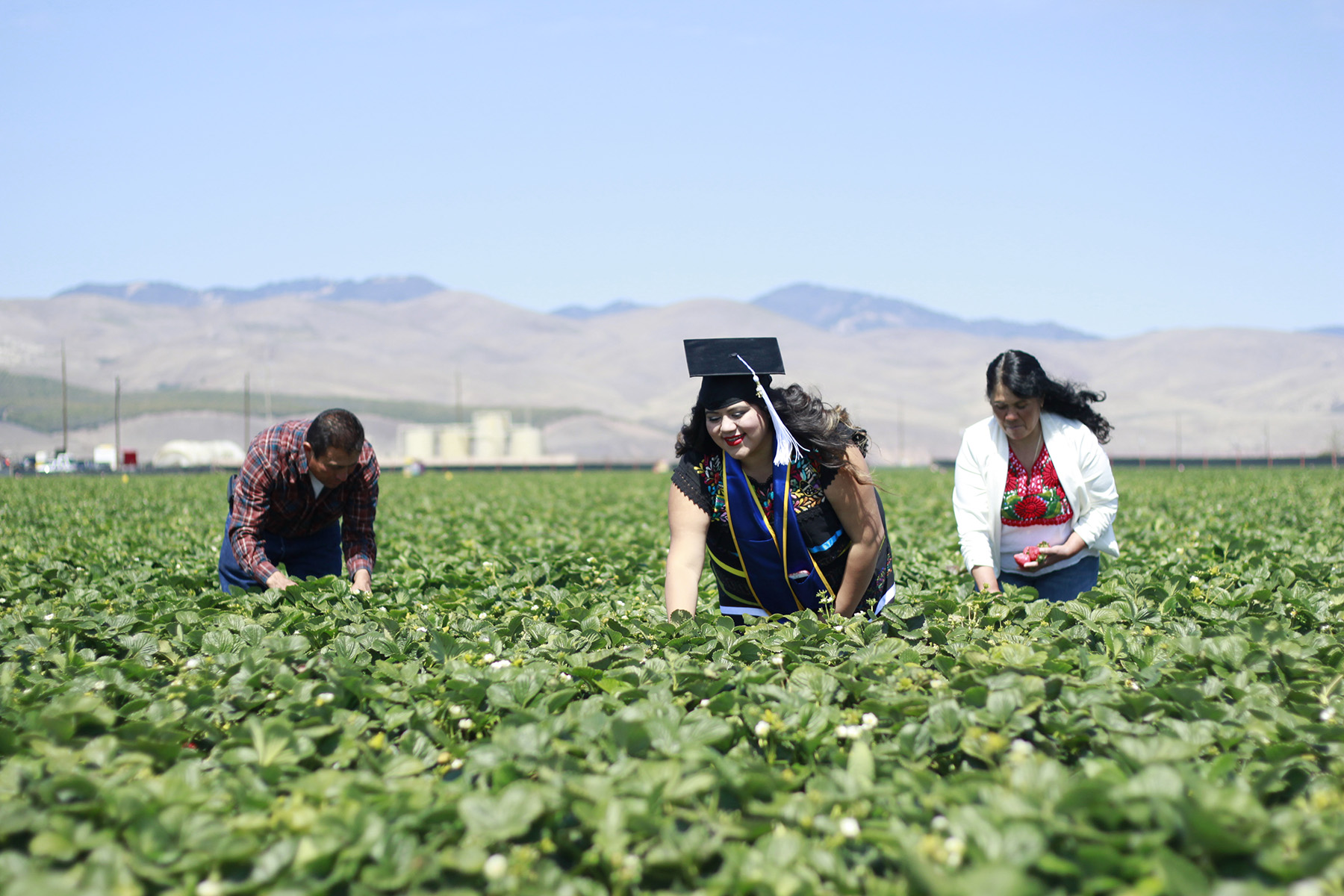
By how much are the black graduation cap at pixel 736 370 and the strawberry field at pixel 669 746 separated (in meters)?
0.70

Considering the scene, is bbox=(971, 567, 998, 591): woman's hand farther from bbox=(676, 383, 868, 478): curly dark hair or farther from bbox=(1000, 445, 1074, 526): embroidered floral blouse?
bbox=(676, 383, 868, 478): curly dark hair

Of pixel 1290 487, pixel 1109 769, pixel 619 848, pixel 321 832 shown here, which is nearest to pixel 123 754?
pixel 321 832

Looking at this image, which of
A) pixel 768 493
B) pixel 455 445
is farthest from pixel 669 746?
pixel 455 445

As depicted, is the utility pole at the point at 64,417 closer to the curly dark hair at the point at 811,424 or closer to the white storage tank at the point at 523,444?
the white storage tank at the point at 523,444

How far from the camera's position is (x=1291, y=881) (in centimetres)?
198

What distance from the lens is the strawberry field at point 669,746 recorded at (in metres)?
2.10

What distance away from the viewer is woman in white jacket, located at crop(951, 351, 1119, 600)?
15.5 feet

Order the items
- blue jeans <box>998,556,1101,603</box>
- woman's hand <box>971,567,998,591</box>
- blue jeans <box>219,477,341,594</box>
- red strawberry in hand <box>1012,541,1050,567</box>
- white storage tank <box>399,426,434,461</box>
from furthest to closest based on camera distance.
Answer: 1. white storage tank <box>399,426,434,461</box>
2. blue jeans <box>219,477,341,594</box>
3. blue jeans <box>998,556,1101,603</box>
4. red strawberry in hand <box>1012,541,1050,567</box>
5. woman's hand <box>971,567,998,591</box>

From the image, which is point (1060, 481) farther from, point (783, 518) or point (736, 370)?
point (736, 370)

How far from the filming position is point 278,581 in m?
4.88

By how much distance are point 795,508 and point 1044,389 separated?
133cm

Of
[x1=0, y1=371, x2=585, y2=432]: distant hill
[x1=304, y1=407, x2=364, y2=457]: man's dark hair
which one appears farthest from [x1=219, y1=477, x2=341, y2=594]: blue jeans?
[x1=0, y1=371, x2=585, y2=432]: distant hill

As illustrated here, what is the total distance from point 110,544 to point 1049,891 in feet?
25.9

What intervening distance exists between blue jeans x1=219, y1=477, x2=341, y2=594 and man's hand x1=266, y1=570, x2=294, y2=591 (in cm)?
42
